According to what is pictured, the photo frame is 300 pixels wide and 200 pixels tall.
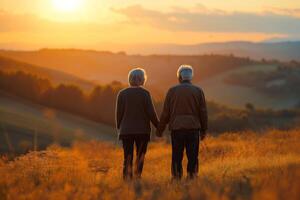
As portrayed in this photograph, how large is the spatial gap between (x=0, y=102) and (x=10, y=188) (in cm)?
4321

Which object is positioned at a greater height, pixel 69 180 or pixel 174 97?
pixel 174 97

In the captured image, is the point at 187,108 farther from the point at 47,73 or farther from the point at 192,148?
the point at 47,73

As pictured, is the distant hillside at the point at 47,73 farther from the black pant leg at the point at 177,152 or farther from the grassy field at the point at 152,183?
the black pant leg at the point at 177,152

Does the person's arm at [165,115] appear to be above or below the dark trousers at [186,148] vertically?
above

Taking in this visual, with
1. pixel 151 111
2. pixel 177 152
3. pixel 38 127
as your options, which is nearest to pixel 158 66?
pixel 38 127

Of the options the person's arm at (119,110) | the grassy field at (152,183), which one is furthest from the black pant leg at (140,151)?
the person's arm at (119,110)

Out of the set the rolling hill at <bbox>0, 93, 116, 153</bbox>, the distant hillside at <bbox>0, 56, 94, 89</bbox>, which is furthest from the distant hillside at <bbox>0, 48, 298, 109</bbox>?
the rolling hill at <bbox>0, 93, 116, 153</bbox>

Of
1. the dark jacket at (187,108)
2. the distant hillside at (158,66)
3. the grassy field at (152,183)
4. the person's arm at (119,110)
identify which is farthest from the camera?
the distant hillside at (158,66)

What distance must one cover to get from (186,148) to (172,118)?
59cm

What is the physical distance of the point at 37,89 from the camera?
194 ft

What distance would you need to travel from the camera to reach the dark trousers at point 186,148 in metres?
12.0

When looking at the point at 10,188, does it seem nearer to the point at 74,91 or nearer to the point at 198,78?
the point at 74,91

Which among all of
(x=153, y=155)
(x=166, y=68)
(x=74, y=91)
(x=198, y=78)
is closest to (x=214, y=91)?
(x=198, y=78)

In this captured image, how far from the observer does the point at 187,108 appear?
12.0 meters
